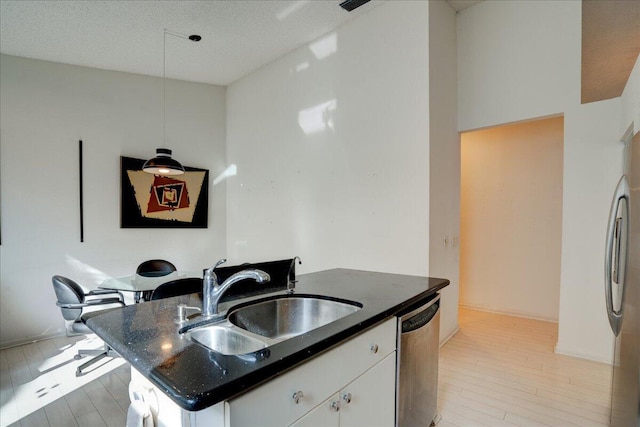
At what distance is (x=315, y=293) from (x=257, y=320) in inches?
13.5

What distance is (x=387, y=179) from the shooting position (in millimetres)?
3412

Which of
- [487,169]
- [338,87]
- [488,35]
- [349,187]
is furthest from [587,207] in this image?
[338,87]

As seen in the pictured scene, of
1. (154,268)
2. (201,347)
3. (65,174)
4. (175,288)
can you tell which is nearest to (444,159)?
(175,288)

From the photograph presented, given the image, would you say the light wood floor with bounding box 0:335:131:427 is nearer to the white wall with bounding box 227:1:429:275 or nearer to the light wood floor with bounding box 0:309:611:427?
the light wood floor with bounding box 0:309:611:427

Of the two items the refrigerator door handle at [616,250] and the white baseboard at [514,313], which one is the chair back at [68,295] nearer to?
the refrigerator door handle at [616,250]

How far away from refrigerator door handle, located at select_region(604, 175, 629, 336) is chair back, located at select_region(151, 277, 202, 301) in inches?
113

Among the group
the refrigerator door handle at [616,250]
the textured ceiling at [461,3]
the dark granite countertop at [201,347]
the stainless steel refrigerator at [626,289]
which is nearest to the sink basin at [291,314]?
the dark granite countertop at [201,347]

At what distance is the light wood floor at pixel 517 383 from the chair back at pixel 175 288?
216 centimetres

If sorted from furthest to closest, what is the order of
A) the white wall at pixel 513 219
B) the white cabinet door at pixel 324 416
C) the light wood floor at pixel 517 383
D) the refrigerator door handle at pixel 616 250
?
the white wall at pixel 513 219 < the light wood floor at pixel 517 383 < the refrigerator door handle at pixel 616 250 < the white cabinet door at pixel 324 416

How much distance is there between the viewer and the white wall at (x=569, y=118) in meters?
3.00

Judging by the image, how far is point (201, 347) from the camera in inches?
41.4


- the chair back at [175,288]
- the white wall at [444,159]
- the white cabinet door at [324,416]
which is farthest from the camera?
the white wall at [444,159]

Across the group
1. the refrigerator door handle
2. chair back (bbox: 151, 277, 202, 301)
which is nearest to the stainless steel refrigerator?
the refrigerator door handle

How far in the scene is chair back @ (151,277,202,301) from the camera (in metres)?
2.68
